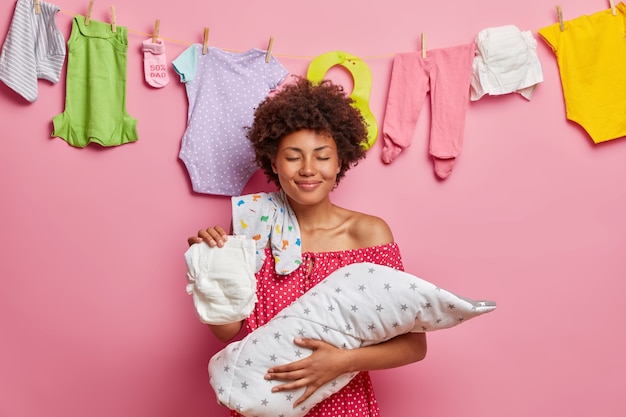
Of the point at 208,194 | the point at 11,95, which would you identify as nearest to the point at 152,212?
the point at 208,194

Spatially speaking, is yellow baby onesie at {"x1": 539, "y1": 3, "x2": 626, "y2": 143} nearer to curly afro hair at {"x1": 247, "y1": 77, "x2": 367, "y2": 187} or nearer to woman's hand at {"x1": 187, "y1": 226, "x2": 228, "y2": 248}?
curly afro hair at {"x1": 247, "y1": 77, "x2": 367, "y2": 187}

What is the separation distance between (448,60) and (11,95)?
1.14m

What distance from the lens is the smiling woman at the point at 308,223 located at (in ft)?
4.88

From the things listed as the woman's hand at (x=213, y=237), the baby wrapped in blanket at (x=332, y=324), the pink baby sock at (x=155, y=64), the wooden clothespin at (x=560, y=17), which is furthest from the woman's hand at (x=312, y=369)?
the wooden clothespin at (x=560, y=17)

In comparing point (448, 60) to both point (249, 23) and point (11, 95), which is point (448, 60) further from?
point (11, 95)

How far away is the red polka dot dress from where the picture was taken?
1.49 m

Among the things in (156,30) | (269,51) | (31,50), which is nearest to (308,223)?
(269,51)

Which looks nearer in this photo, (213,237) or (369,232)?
(213,237)

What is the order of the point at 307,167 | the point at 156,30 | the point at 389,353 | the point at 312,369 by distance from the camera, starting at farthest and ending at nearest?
the point at 156,30 < the point at 307,167 < the point at 389,353 < the point at 312,369

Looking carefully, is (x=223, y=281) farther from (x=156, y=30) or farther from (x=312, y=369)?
(x=156, y=30)

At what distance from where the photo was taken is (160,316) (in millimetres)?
1814

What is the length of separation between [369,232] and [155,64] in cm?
73

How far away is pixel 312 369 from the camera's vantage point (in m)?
1.30

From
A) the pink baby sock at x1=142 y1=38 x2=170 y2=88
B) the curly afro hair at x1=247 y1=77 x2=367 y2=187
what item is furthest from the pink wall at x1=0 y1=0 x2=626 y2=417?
the curly afro hair at x1=247 y1=77 x2=367 y2=187
